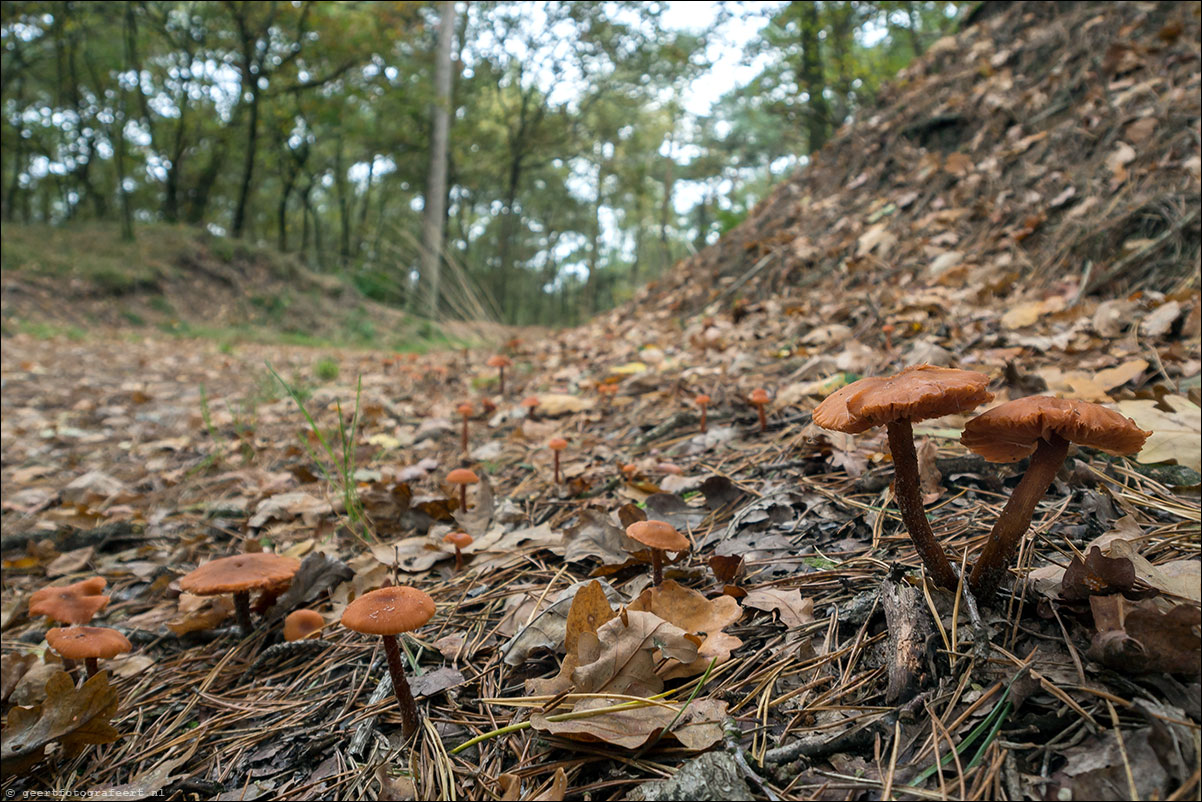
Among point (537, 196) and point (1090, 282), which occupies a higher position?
point (537, 196)

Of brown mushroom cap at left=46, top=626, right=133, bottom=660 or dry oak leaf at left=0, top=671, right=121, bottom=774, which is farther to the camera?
brown mushroom cap at left=46, top=626, right=133, bottom=660

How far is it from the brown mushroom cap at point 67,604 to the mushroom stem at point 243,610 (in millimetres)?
325

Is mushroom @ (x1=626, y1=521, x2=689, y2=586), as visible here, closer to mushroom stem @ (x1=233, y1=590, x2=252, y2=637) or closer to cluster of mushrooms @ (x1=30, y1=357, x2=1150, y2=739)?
cluster of mushrooms @ (x1=30, y1=357, x2=1150, y2=739)

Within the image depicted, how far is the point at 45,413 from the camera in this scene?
4.51 meters

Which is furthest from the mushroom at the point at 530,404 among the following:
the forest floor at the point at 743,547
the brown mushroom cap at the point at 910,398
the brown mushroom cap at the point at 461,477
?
the brown mushroom cap at the point at 910,398

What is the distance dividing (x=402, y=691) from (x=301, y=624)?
621 mm

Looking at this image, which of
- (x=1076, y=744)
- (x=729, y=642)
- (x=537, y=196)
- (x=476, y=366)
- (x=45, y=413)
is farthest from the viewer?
(x=537, y=196)

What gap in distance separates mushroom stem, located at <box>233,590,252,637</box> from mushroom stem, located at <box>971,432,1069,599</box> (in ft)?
6.15

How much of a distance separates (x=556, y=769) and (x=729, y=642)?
0.40m

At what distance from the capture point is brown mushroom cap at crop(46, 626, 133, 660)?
147cm

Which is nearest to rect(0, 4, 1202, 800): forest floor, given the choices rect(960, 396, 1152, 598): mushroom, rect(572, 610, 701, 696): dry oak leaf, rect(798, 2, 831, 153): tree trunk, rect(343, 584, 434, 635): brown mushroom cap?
rect(572, 610, 701, 696): dry oak leaf

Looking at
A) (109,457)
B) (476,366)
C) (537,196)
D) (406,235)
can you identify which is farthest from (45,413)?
(537,196)

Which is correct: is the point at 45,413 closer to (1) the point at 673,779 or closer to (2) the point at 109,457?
(2) the point at 109,457

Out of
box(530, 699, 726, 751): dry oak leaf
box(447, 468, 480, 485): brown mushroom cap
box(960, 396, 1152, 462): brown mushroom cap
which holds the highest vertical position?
box(960, 396, 1152, 462): brown mushroom cap
